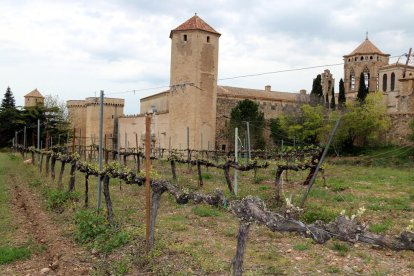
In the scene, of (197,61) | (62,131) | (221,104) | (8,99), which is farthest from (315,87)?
(8,99)

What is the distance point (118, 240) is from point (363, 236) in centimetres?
439

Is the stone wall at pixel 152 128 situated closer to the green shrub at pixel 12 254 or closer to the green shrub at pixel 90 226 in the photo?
the green shrub at pixel 90 226

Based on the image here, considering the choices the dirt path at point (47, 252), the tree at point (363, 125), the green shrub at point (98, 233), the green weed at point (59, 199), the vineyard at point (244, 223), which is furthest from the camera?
the tree at point (363, 125)

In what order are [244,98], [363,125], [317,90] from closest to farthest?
[363,125] < [244,98] < [317,90]

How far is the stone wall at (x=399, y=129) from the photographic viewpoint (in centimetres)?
3203

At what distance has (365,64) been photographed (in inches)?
2188

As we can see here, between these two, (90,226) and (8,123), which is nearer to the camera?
(90,226)

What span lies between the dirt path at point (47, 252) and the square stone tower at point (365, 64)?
1958 inches

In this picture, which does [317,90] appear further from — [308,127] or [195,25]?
[195,25]

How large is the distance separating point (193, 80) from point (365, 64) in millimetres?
31415

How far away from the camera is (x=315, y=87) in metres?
44.9

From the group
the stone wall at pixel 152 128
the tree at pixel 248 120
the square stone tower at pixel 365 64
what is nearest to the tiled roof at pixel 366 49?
the square stone tower at pixel 365 64

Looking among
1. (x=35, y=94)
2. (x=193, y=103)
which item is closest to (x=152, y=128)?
(x=193, y=103)

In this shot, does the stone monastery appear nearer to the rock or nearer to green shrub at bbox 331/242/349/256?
green shrub at bbox 331/242/349/256
